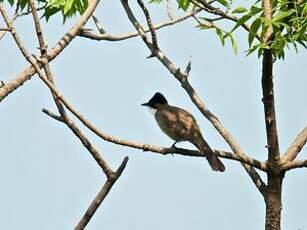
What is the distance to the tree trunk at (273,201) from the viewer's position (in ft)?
17.0

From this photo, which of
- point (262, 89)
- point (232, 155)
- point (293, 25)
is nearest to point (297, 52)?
point (293, 25)

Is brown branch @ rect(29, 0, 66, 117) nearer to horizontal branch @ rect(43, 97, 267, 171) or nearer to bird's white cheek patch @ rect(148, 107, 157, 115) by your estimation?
horizontal branch @ rect(43, 97, 267, 171)

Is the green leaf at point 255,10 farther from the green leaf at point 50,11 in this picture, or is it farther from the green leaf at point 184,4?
the green leaf at point 50,11

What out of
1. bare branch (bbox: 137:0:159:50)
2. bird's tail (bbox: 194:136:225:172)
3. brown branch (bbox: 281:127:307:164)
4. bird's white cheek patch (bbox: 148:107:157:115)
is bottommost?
brown branch (bbox: 281:127:307:164)

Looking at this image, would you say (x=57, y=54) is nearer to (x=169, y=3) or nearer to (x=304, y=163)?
(x=304, y=163)

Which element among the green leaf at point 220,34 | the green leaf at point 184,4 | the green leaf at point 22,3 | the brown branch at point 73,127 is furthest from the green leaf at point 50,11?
the brown branch at point 73,127

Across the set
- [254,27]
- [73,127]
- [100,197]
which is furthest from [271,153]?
[100,197]

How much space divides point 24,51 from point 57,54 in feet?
2.29

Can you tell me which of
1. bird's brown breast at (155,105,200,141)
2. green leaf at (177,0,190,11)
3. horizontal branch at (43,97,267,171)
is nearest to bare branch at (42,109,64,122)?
horizontal branch at (43,97,267,171)

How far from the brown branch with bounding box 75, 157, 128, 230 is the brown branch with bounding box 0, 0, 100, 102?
0.98 m

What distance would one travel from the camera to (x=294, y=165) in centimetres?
508

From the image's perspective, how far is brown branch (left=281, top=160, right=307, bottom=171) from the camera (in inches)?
195

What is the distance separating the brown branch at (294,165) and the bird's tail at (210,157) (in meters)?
1.68

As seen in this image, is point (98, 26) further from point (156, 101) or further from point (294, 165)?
point (156, 101)
